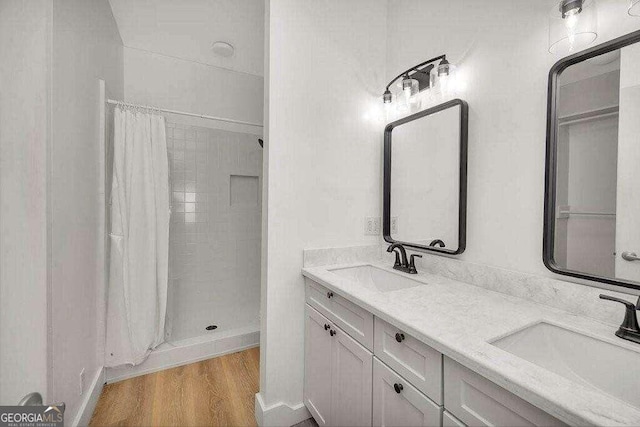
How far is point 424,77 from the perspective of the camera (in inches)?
60.1

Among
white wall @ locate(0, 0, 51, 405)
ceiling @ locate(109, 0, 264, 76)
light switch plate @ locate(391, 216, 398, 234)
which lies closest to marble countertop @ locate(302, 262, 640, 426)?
light switch plate @ locate(391, 216, 398, 234)

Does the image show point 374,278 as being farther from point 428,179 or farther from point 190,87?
point 190,87

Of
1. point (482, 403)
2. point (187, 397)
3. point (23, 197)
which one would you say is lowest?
point (187, 397)

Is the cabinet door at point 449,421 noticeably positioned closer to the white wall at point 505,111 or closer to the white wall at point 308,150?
the white wall at point 505,111

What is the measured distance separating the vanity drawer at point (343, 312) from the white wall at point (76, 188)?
1.14 m

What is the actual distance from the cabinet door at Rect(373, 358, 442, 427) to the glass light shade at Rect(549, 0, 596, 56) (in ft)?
4.35

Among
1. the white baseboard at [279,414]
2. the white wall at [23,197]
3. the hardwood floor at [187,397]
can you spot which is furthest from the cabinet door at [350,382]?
the white wall at [23,197]

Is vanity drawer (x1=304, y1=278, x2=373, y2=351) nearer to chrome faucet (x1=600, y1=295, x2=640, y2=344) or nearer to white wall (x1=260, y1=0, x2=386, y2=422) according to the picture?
white wall (x1=260, y1=0, x2=386, y2=422)

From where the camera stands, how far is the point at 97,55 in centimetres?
164

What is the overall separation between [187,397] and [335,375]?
3.70 ft

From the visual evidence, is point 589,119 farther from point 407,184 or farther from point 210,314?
point 210,314

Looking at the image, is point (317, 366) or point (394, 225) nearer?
point (317, 366)

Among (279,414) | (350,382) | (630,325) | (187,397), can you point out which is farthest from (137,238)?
(630,325)

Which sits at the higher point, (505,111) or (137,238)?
(505,111)
